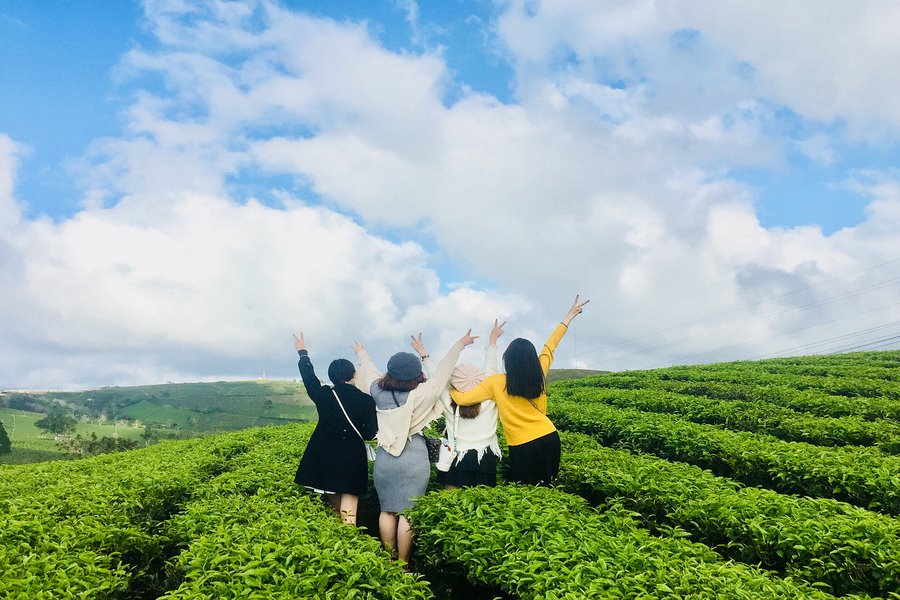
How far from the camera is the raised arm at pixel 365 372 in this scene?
7141mm

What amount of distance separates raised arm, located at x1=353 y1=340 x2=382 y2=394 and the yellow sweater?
1.10 meters

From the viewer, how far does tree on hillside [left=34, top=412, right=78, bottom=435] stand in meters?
39.6

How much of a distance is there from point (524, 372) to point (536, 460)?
44.6 inches

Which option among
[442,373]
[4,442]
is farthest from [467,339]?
[4,442]

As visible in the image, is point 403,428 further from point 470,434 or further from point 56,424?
point 56,424

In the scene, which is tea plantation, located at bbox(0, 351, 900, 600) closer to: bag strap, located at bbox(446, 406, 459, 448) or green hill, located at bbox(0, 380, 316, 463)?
bag strap, located at bbox(446, 406, 459, 448)

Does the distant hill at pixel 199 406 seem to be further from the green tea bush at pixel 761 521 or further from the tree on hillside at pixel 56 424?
the green tea bush at pixel 761 521

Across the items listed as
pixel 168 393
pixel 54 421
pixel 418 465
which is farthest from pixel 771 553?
pixel 168 393

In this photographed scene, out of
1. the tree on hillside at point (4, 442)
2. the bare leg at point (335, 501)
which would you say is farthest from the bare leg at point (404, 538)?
the tree on hillside at point (4, 442)

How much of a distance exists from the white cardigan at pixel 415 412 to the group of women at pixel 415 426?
11 millimetres

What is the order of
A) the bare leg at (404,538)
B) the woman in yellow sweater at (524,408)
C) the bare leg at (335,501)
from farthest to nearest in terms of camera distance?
the bare leg at (335,501)
the woman in yellow sweater at (524,408)
the bare leg at (404,538)

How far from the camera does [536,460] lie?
21.8 ft

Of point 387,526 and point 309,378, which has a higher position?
point 309,378

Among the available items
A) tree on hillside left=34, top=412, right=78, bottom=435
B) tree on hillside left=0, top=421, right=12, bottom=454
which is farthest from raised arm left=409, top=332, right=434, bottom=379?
tree on hillside left=34, top=412, right=78, bottom=435
